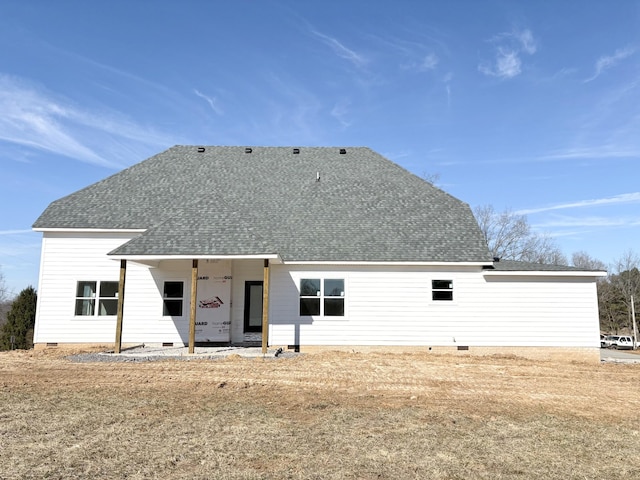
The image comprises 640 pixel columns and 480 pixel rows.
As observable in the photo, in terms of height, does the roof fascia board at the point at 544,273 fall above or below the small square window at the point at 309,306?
above

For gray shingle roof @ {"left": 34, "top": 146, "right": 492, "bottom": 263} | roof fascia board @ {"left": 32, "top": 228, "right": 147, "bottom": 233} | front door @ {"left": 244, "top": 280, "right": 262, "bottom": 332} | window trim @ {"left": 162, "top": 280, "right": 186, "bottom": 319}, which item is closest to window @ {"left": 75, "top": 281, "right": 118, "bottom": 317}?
window trim @ {"left": 162, "top": 280, "right": 186, "bottom": 319}

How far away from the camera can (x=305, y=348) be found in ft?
51.0

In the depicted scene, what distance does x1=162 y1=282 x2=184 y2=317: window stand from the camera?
1622 cm

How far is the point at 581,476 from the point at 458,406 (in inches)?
131

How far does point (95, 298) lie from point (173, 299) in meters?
2.86

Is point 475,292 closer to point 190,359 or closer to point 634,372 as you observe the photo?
point 634,372

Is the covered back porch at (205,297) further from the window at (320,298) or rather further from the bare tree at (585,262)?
the bare tree at (585,262)

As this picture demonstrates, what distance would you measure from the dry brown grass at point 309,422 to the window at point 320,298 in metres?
3.62

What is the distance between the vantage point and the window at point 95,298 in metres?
16.3

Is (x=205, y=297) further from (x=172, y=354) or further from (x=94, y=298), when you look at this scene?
(x=94, y=298)

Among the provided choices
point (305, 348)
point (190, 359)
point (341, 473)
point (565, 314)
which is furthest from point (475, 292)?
point (341, 473)

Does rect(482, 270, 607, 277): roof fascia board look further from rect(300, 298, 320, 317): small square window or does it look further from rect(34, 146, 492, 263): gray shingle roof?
rect(300, 298, 320, 317): small square window

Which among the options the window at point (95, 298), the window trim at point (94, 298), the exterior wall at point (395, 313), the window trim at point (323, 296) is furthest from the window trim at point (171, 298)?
the window trim at point (323, 296)

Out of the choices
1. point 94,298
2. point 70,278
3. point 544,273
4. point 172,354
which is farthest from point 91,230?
point 544,273
